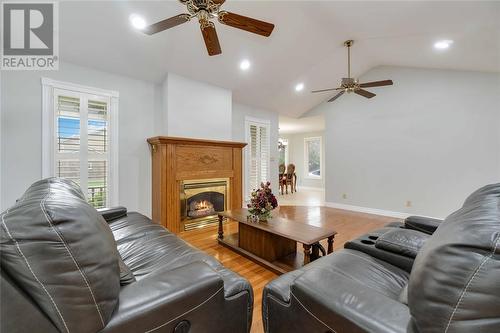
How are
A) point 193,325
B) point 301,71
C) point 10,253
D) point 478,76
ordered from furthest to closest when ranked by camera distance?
point 301,71
point 478,76
point 193,325
point 10,253

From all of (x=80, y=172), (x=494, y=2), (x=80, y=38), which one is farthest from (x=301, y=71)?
(x=80, y=172)

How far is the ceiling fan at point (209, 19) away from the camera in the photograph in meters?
1.71

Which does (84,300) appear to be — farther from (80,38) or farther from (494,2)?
(494,2)

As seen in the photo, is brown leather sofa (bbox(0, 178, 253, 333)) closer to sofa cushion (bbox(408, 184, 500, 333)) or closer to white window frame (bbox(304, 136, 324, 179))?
sofa cushion (bbox(408, 184, 500, 333))

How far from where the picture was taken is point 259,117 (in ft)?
18.8

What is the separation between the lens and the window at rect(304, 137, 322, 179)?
933 cm

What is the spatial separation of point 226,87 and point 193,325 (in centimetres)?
415

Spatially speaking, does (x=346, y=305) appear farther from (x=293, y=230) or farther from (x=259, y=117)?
(x=259, y=117)

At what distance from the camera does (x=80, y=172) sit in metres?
3.33

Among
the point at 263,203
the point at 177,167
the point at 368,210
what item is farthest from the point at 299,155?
the point at 263,203

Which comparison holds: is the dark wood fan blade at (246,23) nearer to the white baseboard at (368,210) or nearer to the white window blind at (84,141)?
the white window blind at (84,141)

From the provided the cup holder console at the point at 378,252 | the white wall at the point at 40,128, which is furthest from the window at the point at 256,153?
the cup holder console at the point at 378,252

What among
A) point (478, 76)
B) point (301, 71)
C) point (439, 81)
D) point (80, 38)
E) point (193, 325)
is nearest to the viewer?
point (193, 325)

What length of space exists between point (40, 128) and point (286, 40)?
12.6 ft
